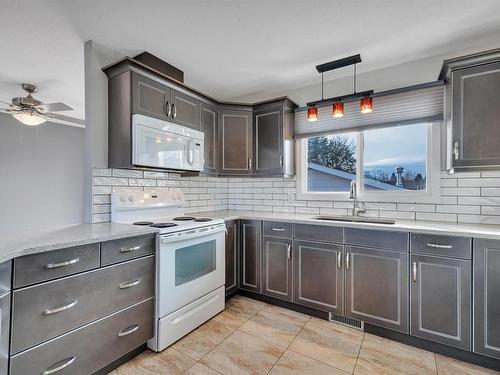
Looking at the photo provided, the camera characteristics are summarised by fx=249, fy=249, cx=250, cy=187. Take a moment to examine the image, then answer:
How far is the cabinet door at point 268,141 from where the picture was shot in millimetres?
2895

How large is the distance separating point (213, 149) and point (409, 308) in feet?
7.88

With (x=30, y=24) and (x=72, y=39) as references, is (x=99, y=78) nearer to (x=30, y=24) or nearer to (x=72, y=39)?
(x=72, y=39)

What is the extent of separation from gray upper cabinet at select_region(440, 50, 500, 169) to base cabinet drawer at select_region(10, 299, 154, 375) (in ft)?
8.81

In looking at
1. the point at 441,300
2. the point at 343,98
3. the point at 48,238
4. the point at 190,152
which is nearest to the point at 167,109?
the point at 190,152

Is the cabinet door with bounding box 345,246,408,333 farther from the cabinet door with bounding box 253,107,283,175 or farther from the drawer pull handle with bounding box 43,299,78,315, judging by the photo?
the drawer pull handle with bounding box 43,299,78,315

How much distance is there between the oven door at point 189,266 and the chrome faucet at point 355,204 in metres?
1.40

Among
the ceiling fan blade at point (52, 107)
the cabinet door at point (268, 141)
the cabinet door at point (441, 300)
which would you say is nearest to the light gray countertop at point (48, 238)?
the cabinet door at point (268, 141)

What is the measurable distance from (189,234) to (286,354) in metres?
1.18

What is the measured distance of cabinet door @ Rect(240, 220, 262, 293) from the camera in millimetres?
2713

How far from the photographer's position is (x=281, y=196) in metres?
3.20

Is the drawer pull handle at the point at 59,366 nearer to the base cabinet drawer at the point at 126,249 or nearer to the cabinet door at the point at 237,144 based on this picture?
the base cabinet drawer at the point at 126,249

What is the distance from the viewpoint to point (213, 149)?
294 cm

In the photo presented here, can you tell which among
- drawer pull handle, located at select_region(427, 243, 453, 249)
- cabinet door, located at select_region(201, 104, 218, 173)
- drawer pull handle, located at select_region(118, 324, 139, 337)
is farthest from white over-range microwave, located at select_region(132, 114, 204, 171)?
drawer pull handle, located at select_region(427, 243, 453, 249)

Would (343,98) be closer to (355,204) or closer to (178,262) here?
(355,204)
